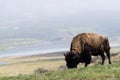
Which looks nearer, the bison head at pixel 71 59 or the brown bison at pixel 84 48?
the bison head at pixel 71 59

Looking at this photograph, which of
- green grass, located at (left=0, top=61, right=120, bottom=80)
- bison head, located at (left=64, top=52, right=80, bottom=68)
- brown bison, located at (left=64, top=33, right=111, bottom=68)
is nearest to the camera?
green grass, located at (left=0, top=61, right=120, bottom=80)

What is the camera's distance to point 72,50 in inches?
1099

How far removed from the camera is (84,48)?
92.1 feet

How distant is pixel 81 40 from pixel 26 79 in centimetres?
748

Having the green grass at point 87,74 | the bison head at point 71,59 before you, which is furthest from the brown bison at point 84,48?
the green grass at point 87,74

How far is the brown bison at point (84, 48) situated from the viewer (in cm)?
2722

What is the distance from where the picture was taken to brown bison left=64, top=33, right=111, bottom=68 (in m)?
27.2

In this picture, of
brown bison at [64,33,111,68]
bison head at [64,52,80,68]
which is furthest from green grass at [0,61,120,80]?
brown bison at [64,33,111,68]

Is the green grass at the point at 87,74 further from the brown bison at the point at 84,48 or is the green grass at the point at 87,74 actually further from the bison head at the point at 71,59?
the brown bison at the point at 84,48

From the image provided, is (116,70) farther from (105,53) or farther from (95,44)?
(105,53)

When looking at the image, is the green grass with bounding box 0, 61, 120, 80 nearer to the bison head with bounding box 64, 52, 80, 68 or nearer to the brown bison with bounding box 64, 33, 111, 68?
the bison head with bounding box 64, 52, 80, 68

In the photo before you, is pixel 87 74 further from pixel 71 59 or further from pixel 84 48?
pixel 84 48

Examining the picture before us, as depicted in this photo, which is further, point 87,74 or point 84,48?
point 84,48

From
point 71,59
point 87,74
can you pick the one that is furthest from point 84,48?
point 87,74
